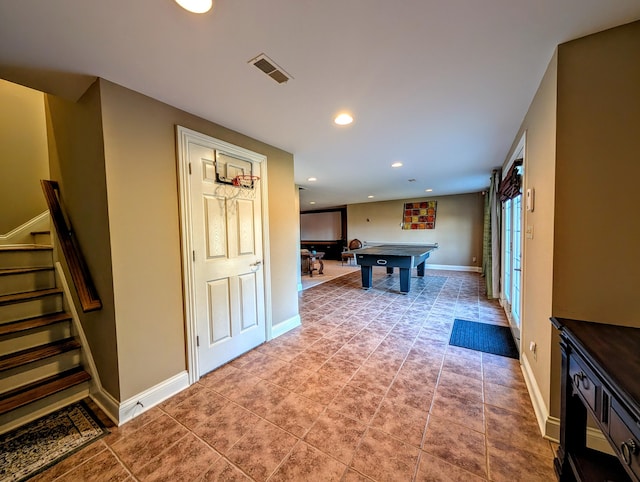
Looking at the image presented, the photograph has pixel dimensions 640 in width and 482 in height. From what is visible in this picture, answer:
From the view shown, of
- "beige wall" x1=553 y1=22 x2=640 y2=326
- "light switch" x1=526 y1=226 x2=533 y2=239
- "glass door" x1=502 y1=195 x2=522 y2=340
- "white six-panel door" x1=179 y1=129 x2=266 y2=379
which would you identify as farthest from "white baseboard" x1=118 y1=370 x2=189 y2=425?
"glass door" x1=502 y1=195 x2=522 y2=340

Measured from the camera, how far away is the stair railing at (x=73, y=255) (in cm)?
174

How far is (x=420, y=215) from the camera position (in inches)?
322

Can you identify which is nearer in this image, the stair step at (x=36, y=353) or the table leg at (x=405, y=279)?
the stair step at (x=36, y=353)

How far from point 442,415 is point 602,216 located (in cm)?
151

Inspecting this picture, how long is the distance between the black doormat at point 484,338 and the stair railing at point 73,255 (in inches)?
129

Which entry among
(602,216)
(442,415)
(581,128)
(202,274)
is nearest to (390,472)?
(442,415)

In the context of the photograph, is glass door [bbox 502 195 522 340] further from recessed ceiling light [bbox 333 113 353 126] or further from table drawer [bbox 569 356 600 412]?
recessed ceiling light [bbox 333 113 353 126]

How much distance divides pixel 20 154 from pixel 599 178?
5016mm

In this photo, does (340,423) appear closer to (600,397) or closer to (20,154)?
(600,397)

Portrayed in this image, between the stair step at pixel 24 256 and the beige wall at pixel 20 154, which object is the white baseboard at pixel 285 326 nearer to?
the stair step at pixel 24 256

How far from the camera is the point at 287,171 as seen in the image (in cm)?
316

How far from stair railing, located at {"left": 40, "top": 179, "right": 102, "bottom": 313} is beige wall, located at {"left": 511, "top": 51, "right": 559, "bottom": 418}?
293 cm

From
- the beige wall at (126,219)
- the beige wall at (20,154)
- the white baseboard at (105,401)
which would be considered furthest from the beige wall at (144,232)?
the beige wall at (20,154)

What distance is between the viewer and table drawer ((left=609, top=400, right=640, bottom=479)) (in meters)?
0.72
